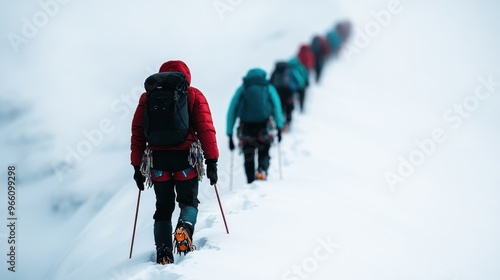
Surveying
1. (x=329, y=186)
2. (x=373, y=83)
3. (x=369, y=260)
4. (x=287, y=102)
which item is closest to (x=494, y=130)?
(x=373, y=83)

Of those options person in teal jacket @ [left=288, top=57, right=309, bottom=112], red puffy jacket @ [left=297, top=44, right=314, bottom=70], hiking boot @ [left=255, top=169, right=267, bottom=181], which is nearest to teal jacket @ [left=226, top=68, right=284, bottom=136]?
hiking boot @ [left=255, top=169, right=267, bottom=181]

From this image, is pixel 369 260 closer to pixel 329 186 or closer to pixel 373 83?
pixel 329 186

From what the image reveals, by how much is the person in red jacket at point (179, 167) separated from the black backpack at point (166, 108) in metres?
0.15

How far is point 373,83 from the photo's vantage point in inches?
1005

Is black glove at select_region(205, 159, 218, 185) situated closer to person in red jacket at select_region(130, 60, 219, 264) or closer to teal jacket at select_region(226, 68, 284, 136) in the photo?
person in red jacket at select_region(130, 60, 219, 264)

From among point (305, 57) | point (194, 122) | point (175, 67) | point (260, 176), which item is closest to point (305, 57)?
point (305, 57)

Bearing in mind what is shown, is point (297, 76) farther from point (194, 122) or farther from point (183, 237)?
point (183, 237)

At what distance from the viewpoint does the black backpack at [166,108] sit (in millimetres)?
4211

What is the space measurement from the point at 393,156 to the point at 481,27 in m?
46.0

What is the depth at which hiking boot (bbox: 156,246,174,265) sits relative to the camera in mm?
4340

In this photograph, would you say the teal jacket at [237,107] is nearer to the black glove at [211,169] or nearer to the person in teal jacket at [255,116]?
the person in teal jacket at [255,116]

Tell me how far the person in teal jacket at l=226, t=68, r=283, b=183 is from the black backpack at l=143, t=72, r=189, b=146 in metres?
3.10

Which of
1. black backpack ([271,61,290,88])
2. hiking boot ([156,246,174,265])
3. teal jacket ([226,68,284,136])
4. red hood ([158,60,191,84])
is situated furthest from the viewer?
black backpack ([271,61,290,88])

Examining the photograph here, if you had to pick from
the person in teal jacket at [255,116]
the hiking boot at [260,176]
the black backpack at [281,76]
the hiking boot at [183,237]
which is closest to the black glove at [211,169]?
the hiking boot at [183,237]
